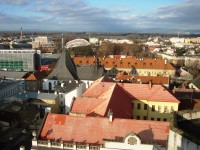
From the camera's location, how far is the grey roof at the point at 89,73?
186ft

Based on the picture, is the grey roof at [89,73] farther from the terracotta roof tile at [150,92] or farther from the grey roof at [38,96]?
the terracotta roof tile at [150,92]

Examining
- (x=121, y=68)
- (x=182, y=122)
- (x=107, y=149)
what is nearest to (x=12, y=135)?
(x=107, y=149)

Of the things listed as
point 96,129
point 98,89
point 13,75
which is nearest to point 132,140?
point 96,129

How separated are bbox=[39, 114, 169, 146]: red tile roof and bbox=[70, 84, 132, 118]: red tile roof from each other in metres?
3.56

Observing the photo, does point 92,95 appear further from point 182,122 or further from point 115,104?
point 182,122

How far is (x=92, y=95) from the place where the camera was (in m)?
40.4

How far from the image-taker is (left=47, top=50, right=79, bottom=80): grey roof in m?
54.2

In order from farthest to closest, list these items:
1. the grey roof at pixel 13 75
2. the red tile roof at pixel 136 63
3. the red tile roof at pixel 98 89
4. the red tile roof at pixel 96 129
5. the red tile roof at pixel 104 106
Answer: the red tile roof at pixel 136 63, the grey roof at pixel 13 75, the red tile roof at pixel 98 89, the red tile roof at pixel 104 106, the red tile roof at pixel 96 129

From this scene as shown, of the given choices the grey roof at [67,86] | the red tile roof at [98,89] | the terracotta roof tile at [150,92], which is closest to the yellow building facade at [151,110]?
the terracotta roof tile at [150,92]

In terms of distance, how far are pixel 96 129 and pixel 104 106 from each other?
552 centimetres

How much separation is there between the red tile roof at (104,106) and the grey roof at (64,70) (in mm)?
18154

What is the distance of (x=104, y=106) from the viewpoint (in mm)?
32344

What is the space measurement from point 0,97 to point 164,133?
114 feet

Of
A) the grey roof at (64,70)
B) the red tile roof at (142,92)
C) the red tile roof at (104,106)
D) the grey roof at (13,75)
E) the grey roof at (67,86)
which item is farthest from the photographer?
the grey roof at (13,75)
